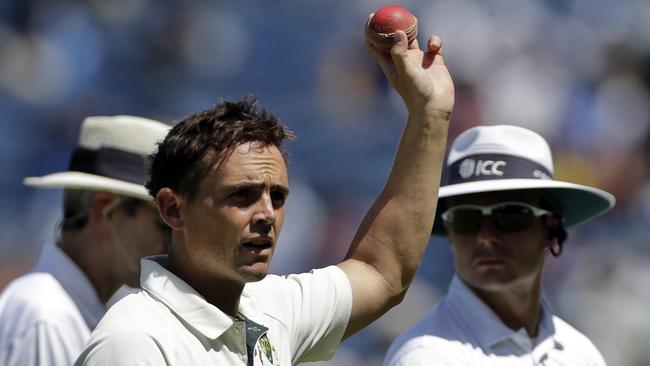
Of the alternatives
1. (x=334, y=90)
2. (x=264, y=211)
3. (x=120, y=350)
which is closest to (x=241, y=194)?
(x=264, y=211)

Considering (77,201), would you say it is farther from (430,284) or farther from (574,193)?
(430,284)

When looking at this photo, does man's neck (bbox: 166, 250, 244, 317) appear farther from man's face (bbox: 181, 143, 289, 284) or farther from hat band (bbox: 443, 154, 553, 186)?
hat band (bbox: 443, 154, 553, 186)

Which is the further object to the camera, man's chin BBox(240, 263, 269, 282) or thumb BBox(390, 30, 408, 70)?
thumb BBox(390, 30, 408, 70)

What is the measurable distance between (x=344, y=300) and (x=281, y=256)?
5.90m

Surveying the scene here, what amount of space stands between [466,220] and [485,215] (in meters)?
0.07

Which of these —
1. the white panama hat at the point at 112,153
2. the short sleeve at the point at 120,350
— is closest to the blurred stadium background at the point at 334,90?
the white panama hat at the point at 112,153

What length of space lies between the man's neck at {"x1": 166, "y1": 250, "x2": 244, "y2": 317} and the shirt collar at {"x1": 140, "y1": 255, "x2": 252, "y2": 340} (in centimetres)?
3

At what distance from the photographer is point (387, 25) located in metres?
2.78

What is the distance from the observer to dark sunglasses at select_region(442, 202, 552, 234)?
4.27m

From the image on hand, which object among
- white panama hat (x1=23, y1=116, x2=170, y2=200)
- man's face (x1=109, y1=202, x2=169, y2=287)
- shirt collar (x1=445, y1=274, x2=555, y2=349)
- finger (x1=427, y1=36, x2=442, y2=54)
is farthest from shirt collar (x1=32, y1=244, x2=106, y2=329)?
finger (x1=427, y1=36, x2=442, y2=54)

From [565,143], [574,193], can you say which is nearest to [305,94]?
[565,143]

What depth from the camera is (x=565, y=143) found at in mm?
Result: 9492

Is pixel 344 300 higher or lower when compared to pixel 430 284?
higher

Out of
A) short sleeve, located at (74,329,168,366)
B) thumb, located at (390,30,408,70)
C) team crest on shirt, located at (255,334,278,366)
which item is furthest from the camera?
thumb, located at (390,30,408,70)
